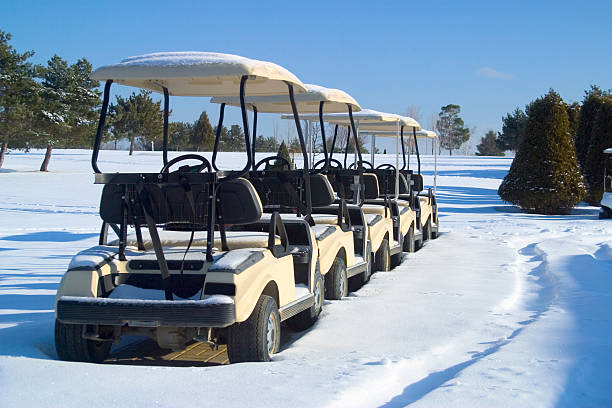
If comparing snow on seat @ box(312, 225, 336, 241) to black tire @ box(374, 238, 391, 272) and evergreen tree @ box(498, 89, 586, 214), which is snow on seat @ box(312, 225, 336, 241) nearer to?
black tire @ box(374, 238, 391, 272)

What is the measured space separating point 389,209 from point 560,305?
3.64 meters

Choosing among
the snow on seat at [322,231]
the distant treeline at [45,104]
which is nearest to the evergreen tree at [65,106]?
the distant treeline at [45,104]

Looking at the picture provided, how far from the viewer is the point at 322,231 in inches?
254

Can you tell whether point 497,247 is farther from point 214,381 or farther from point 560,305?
point 214,381

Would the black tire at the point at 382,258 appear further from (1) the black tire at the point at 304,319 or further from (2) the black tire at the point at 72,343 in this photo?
(2) the black tire at the point at 72,343

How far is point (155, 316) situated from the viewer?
13.7 feet

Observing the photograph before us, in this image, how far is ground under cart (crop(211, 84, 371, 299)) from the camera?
634cm

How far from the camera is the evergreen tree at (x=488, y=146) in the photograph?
77625 mm

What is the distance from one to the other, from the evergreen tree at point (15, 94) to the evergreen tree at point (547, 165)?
2347 cm

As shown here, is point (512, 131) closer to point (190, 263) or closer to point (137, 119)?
point (137, 119)

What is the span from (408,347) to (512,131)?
52.4 metres

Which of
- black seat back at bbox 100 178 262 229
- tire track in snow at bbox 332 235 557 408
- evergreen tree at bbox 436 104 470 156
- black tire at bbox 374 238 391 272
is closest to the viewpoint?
tire track in snow at bbox 332 235 557 408

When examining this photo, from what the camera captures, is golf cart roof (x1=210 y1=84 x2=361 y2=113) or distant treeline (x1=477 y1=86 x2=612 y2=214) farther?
distant treeline (x1=477 y1=86 x2=612 y2=214)

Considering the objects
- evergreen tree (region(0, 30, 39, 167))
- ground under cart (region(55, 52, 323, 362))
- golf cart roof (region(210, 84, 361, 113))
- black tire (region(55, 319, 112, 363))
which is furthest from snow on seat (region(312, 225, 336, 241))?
evergreen tree (region(0, 30, 39, 167))
